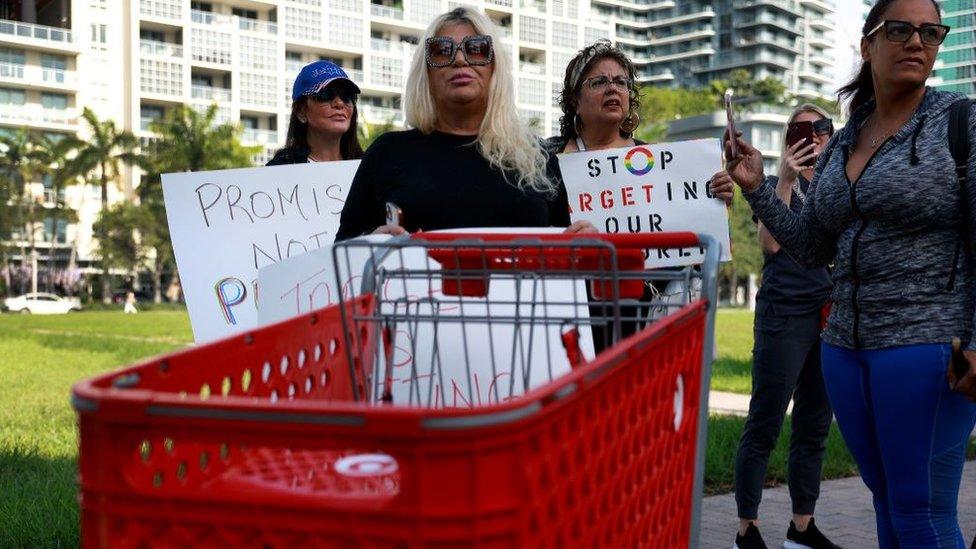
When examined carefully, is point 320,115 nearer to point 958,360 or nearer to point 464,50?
point 464,50

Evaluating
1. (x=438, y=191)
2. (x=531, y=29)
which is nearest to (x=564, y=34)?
(x=531, y=29)

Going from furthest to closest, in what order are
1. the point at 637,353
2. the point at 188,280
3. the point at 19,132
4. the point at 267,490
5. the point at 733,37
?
the point at 733,37 → the point at 19,132 → the point at 188,280 → the point at 637,353 → the point at 267,490

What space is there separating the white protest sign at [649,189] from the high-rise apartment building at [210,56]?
60.4 metres

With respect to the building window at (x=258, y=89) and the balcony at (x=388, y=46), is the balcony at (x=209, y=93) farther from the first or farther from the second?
the balcony at (x=388, y=46)

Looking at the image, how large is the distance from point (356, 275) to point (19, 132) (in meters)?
66.9

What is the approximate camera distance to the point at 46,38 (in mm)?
72188

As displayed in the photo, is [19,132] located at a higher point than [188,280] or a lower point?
higher

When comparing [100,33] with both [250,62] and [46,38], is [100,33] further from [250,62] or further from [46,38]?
[250,62]

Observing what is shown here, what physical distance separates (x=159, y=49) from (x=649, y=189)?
2879 inches

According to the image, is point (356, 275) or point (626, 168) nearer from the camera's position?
point (356, 275)

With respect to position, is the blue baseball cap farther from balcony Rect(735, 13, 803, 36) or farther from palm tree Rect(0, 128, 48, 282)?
balcony Rect(735, 13, 803, 36)

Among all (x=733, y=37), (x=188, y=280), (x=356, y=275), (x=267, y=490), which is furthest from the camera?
(x=733, y=37)

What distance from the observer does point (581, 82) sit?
4.96 meters

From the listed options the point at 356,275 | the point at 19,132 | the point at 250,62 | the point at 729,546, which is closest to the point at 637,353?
the point at 356,275
